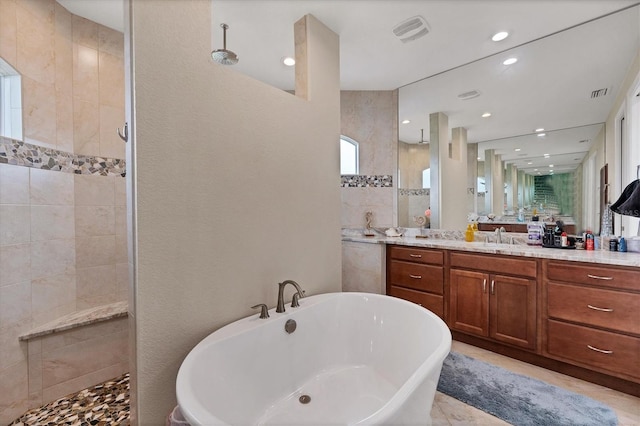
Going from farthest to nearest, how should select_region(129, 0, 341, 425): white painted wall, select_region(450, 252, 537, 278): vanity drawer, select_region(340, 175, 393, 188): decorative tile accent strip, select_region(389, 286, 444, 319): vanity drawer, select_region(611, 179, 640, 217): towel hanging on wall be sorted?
select_region(340, 175, 393, 188): decorative tile accent strip
select_region(389, 286, 444, 319): vanity drawer
select_region(450, 252, 537, 278): vanity drawer
select_region(611, 179, 640, 217): towel hanging on wall
select_region(129, 0, 341, 425): white painted wall

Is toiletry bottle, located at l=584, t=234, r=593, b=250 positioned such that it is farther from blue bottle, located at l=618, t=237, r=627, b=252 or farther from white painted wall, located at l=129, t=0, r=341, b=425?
white painted wall, located at l=129, t=0, r=341, b=425

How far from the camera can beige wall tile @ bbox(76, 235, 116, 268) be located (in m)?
2.06

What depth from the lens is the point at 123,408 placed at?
1719 millimetres

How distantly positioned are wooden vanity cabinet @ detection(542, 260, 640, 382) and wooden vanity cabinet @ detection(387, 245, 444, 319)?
0.80 metres

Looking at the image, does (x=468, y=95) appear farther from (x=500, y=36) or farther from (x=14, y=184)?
(x=14, y=184)

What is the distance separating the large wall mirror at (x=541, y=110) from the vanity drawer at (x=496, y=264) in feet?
2.29

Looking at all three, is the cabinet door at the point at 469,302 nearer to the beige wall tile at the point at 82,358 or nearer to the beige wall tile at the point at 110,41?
the beige wall tile at the point at 82,358

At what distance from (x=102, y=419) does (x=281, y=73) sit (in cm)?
311

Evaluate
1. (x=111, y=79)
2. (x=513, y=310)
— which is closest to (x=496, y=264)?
(x=513, y=310)

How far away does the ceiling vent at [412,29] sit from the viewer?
2.10 metres

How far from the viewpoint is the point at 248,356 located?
137 centimetres

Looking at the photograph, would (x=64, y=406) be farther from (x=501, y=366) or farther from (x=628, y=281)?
(x=628, y=281)

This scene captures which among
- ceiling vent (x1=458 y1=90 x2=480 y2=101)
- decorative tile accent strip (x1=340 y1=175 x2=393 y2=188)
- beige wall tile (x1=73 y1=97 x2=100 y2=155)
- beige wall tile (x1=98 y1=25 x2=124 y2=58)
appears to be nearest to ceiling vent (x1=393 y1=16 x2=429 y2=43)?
ceiling vent (x1=458 y1=90 x2=480 y2=101)

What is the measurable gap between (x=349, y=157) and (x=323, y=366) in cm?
244
